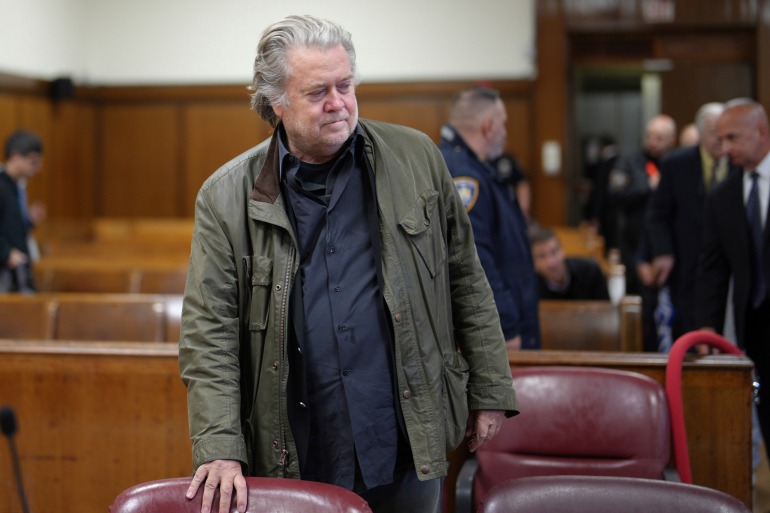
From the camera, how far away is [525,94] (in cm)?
1029

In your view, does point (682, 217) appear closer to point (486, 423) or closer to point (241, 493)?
point (486, 423)

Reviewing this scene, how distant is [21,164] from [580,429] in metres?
4.47

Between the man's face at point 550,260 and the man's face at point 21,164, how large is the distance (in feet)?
10.5

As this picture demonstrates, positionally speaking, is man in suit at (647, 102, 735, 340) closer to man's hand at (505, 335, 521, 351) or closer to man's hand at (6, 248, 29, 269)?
man's hand at (505, 335, 521, 351)

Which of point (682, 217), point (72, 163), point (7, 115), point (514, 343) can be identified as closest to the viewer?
point (514, 343)

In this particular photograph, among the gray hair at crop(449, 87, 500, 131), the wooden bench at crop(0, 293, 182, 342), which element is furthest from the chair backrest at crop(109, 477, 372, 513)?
the wooden bench at crop(0, 293, 182, 342)

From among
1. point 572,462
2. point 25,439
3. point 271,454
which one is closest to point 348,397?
point 271,454

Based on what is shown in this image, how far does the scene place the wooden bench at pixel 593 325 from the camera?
12.3 feet

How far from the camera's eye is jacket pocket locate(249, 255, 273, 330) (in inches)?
73.1

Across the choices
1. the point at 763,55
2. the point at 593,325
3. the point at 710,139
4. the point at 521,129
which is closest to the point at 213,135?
the point at 521,129

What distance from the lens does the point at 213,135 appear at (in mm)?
10922

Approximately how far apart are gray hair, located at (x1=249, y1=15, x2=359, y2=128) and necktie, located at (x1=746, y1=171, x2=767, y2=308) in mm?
2129

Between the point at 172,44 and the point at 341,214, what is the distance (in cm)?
934

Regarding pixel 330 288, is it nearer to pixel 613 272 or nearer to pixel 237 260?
pixel 237 260
